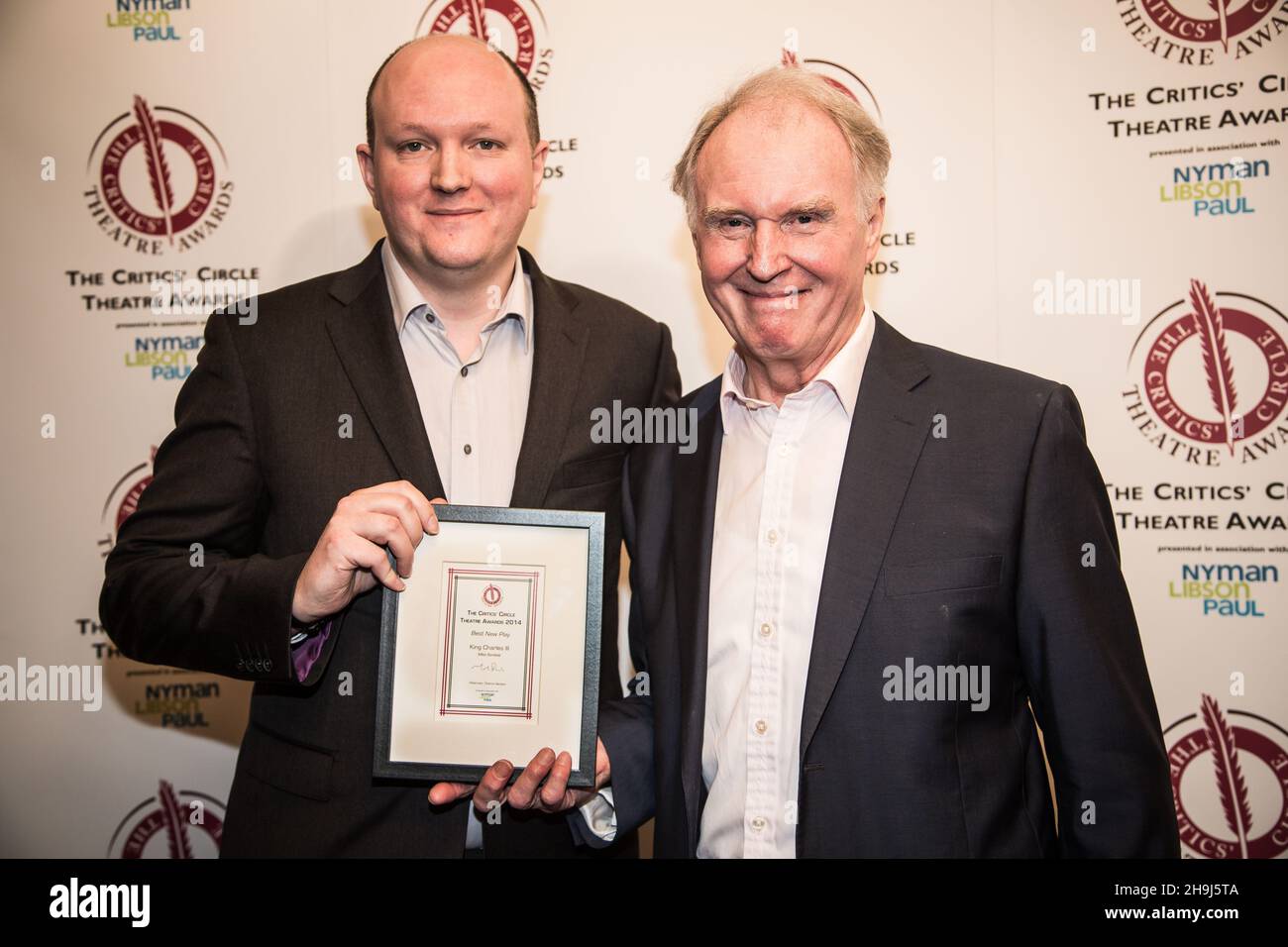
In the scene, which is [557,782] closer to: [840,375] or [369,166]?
[840,375]

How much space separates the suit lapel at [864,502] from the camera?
1.96 meters

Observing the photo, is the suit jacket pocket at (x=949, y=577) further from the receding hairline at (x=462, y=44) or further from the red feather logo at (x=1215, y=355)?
the red feather logo at (x=1215, y=355)

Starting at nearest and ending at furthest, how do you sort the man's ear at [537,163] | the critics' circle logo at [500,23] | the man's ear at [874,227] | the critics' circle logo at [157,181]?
the man's ear at [874,227] → the man's ear at [537,163] → the critics' circle logo at [500,23] → the critics' circle logo at [157,181]

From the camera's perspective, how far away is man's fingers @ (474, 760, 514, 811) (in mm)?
2025

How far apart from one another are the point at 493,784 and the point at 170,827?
2.39 m

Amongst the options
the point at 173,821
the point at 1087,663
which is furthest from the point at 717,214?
the point at 173,821

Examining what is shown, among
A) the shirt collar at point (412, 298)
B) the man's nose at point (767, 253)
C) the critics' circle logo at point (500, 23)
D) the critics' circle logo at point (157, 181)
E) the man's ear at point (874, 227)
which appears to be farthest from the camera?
the critics' circle logo at point (157, 181)

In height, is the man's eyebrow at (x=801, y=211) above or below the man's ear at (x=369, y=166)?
below

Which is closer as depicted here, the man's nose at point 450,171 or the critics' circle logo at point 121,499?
the man's nose at point 450,171

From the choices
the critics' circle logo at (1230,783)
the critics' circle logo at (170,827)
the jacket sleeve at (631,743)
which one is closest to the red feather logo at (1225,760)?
the critics' circle logo at (1230,783)

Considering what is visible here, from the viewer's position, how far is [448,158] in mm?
2316

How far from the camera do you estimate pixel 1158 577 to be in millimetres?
3352

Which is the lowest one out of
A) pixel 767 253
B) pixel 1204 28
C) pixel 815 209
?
pixel 767 253
